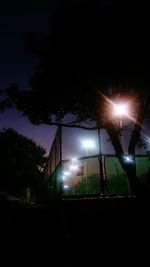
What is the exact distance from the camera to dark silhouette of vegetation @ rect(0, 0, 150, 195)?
8.31 m

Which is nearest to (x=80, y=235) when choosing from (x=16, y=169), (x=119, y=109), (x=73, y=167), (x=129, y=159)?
(x=129, y=159)

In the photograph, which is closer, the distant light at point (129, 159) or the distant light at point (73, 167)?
the distant light at point (129, 159)

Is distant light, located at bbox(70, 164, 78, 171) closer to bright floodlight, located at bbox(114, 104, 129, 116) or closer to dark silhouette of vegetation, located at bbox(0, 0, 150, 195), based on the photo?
dark silhouette of vegetation, located at bbox(0, 0, 150, 195)

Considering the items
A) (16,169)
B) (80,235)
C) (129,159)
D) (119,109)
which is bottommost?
(80,235)

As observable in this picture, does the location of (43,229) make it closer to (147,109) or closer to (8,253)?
(8,253)

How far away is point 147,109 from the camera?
9.70 m

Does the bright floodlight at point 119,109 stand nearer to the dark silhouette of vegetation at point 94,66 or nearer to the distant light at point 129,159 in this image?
the dark silhouette of vegetation at point 94,66

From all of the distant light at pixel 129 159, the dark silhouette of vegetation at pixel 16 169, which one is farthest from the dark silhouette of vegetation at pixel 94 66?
the dark silhouette of vegetation at pixel 16 169

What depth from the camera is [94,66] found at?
8.63m

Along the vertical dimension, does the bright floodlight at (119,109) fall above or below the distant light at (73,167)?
above

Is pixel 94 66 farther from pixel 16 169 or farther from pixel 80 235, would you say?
pixel 16 169

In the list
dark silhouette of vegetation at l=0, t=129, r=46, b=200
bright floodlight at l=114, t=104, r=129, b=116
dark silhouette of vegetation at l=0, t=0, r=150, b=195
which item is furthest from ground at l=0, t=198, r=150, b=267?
dark silhouette of vegetation at l=0, t=129, r=46, b=200

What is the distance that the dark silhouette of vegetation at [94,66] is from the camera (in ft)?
27.3

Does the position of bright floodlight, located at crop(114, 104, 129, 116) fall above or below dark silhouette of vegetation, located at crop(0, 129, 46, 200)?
below
